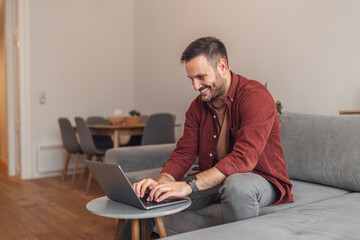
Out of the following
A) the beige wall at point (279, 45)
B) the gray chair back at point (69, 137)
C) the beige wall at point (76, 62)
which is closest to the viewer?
the beige wall at point (279, 45)

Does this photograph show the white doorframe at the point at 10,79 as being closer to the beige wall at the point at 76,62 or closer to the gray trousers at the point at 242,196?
the beige wall at the point at 76,62

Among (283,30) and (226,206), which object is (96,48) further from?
(226,206)

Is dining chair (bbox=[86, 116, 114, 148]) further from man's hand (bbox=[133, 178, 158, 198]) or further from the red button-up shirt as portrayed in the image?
man's hand (bbox=[133, 178, 158, 198])

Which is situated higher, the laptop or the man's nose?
the man's nose

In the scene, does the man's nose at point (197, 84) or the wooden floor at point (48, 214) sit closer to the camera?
the man's nose at point (197, 84)

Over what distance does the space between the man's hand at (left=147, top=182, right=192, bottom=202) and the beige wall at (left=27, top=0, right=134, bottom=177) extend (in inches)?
141

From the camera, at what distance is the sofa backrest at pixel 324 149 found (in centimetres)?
191

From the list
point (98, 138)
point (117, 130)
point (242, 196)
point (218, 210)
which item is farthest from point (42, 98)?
point (242, 196)

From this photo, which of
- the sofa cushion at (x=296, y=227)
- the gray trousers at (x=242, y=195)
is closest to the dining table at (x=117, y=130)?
the gray trousers at (x=242, y=195)

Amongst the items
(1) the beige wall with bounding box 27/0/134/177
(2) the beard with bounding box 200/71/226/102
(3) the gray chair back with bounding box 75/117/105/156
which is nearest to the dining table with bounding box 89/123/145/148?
(3) the gray chair back with bounding box 75/117/105/156

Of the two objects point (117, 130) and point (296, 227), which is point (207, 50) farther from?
point (117, 130)

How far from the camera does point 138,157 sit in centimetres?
255

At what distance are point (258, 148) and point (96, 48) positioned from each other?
3.95 meters

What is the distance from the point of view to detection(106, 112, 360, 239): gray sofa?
47.8 inches
